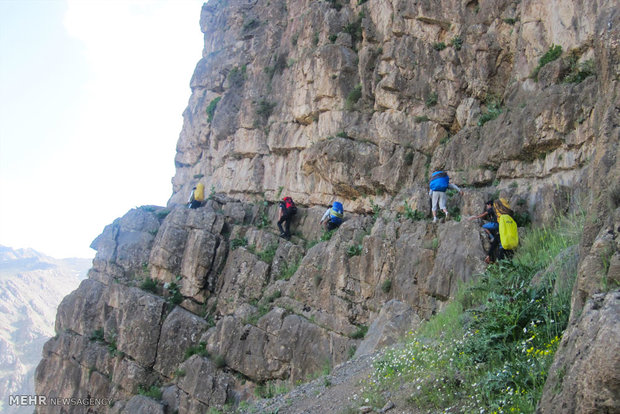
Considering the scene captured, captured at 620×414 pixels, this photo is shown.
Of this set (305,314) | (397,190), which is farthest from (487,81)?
(305,314)

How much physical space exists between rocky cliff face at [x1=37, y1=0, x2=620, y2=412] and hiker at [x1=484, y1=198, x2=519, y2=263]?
0.39m

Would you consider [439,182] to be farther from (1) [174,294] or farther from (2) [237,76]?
(2) [237,76]

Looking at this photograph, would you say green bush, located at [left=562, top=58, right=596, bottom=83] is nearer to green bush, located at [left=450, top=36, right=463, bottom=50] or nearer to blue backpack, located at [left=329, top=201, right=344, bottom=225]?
green bush, located at [left=450, top=36, right=463, bottom=50]

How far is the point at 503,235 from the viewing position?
11719 mm

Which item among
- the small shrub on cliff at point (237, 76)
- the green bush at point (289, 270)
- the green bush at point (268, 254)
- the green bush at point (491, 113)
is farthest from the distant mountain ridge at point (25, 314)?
the green bush at point (491, 113)

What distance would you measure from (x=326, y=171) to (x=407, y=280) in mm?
7892

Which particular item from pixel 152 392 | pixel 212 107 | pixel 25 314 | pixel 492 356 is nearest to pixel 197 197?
pixel 212 107

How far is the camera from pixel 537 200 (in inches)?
532

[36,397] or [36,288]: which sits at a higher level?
[36,397]

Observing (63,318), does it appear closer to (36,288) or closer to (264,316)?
(264,316)

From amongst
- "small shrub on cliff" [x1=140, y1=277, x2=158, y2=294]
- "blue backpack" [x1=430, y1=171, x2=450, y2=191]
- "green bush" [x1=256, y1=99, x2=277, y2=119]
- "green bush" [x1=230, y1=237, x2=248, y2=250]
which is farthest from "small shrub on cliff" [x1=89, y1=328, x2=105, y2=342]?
"blue backpack" [x1=430, y1=171, x2=450, y2=191]

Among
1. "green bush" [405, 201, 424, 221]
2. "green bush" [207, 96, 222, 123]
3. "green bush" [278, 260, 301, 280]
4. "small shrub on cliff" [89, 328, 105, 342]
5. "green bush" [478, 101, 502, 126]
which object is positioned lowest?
"small shrub on cliff" [89, 328, 105, 342]

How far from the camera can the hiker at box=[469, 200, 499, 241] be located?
1283cm

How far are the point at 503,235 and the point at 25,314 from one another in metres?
126
